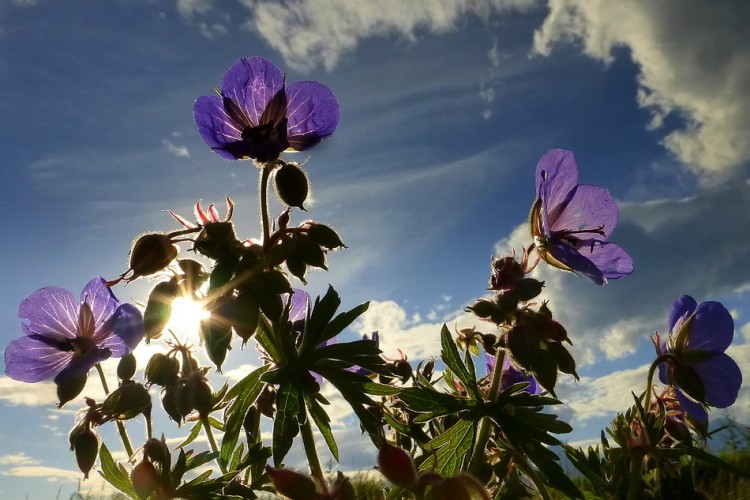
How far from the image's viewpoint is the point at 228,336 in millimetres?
1922

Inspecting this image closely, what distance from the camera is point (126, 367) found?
233 cm

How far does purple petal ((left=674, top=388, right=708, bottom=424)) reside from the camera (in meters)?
2.56

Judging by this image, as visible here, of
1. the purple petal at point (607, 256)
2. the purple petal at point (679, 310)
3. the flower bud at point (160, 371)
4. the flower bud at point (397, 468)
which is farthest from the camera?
the purple petal at point (679, 310)

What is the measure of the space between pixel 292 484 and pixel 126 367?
Answer: 1466 millimetres

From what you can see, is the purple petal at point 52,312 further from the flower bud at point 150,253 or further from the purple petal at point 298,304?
the purple petal at point 298,304

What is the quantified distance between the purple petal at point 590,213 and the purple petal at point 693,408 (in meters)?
0.69

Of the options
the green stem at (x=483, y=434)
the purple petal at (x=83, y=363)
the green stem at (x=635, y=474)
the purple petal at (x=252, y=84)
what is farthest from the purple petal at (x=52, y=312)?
the green stem at (x=635, y=474)

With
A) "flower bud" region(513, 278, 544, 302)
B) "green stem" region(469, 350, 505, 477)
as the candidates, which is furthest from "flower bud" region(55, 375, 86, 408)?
"flower bud" region(513, 278, 544, 302)

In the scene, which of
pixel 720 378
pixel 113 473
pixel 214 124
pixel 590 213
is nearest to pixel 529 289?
pixel 590 213

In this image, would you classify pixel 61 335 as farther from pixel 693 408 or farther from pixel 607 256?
pixel 693 408

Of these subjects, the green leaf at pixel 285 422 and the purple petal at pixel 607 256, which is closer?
the green leaf at pixel 285 422

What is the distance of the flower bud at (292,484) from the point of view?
1.06 metres

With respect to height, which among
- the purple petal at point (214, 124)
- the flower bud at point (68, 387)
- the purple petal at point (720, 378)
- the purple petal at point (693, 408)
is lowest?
the purple petal at point (693, 408)

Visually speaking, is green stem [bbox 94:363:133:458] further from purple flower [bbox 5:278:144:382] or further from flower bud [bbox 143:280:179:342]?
flower bud [bbox 143:280:179:342]
